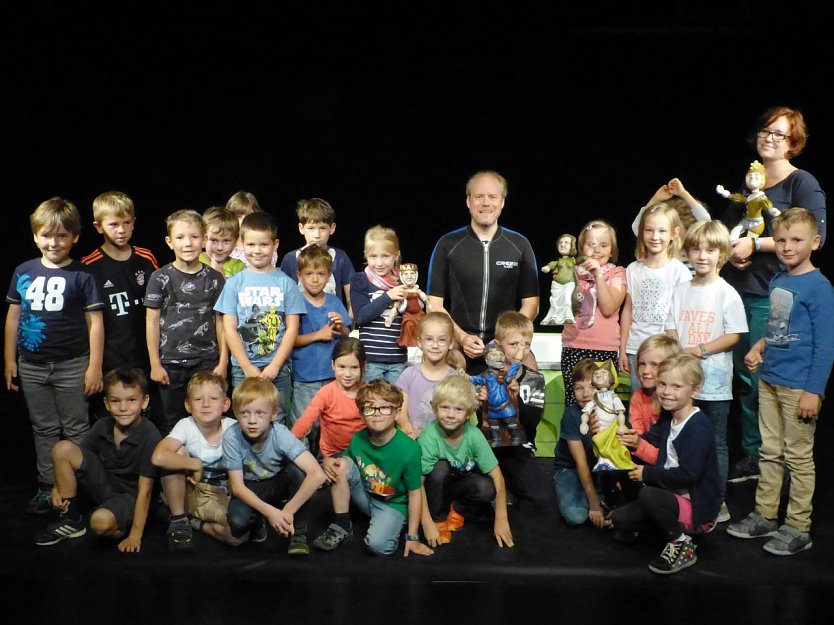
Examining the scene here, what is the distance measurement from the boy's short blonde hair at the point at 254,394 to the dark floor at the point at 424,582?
56cm

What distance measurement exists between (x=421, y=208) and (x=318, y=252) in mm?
3288

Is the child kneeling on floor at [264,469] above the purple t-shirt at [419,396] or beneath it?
beneath

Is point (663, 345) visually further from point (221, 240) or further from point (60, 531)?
point (60, 531)

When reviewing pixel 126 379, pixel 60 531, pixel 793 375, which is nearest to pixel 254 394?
pixel 126 379

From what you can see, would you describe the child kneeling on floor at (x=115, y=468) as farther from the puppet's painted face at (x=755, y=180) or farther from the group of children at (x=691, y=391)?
the puppet's painted face at (x=755, y=180)

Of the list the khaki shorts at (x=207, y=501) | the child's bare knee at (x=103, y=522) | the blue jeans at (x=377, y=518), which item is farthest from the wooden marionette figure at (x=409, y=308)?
the child's bare knee at (x=103, y=522)

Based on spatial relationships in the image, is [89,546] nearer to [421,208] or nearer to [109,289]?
[109,289]

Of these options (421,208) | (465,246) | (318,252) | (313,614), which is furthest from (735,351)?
(421,208)

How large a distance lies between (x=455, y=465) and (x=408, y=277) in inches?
35.4

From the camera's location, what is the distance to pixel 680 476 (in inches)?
126

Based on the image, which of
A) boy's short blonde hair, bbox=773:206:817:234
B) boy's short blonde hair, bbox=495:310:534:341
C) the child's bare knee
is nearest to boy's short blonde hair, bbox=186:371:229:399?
the child's bare knee

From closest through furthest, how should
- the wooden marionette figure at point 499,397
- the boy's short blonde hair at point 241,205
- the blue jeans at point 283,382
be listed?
the wooden marionette figure at point 499,397 < the blue jeans at point 283,382 < the boy's short blonde hair at point 241,205

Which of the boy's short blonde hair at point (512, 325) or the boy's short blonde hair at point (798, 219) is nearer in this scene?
the boy's short blonde hair at point (798, 219)

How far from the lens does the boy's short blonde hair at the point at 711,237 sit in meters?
3.48
